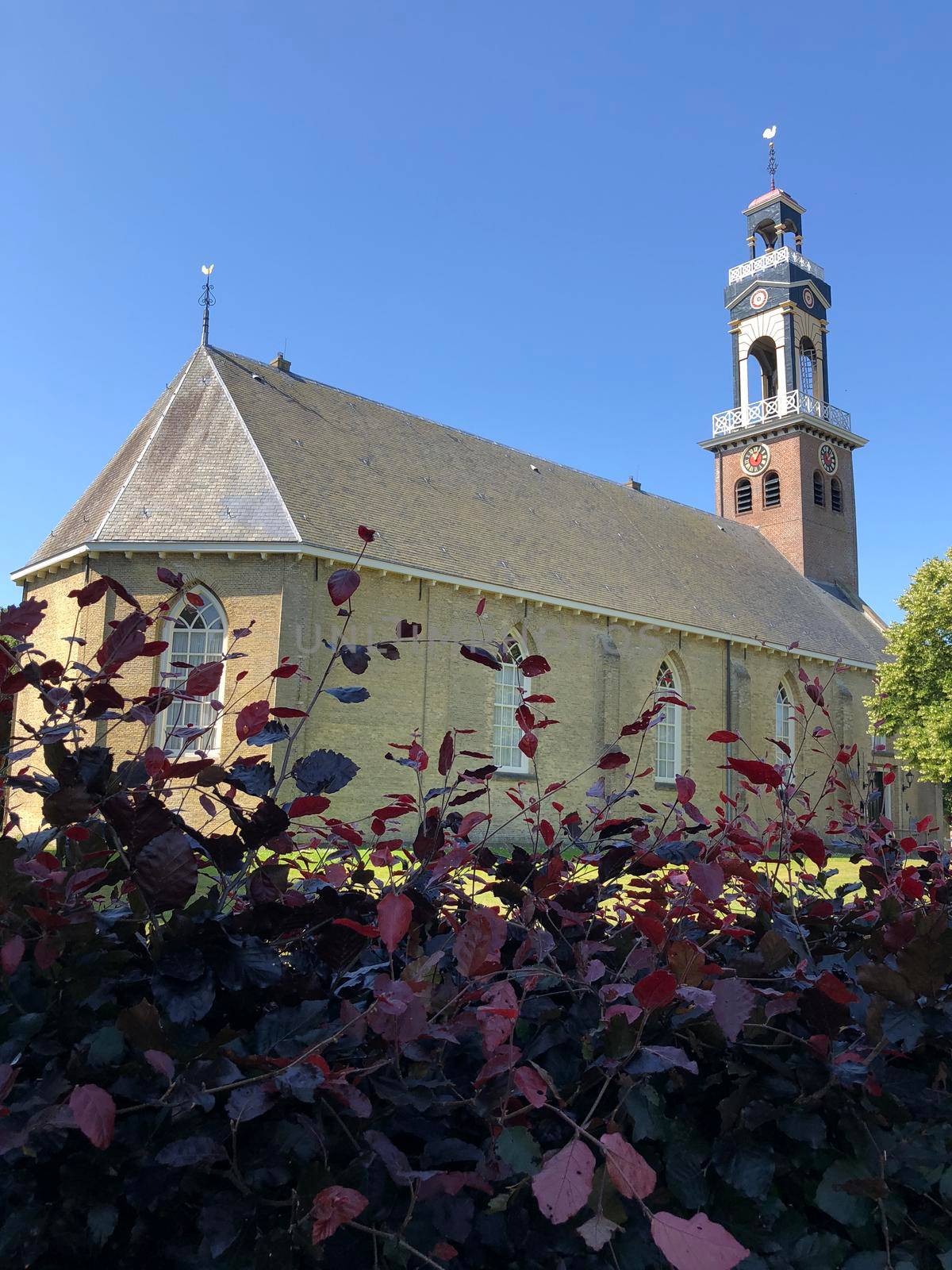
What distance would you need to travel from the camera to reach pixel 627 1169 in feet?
4.84

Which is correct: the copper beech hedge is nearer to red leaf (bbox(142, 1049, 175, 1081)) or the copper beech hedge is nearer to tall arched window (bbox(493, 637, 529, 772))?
red leaf (bbox(142, 1049, 175, 1081))

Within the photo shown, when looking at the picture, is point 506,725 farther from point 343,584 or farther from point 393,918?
point 393,918

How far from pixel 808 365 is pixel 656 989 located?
3718 cm

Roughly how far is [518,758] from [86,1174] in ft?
70.8

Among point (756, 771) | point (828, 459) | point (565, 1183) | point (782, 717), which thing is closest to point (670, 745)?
point (782, 717)

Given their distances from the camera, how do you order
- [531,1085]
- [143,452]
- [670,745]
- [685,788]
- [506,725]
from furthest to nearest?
[670,745] → [506,725] → [143,452] → [685,788] → [531,1085]

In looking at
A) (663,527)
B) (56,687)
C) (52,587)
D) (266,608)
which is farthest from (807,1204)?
(663,527)

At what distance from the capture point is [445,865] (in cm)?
237

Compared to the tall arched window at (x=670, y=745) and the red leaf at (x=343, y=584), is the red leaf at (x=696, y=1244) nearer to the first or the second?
the red leaf at (x=343, y=584)

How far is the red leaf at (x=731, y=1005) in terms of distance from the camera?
70.3 inches

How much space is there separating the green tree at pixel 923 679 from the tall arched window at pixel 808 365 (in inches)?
329

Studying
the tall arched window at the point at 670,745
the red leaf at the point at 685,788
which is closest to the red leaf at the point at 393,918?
the red leaf at the point at 685,788

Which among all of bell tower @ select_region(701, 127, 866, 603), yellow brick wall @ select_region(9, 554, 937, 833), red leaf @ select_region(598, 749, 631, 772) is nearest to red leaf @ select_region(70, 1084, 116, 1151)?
red leaf @ select_region(598, 749, 631, 772)

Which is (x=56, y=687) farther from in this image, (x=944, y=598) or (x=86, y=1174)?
(x=944, y=598)
